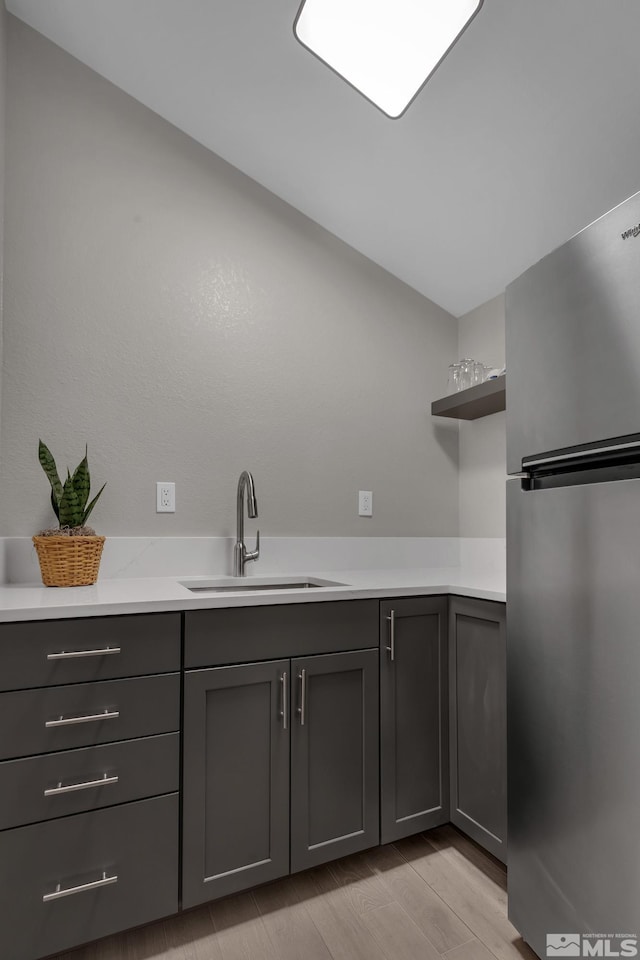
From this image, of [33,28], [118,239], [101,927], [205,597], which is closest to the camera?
[101,927]

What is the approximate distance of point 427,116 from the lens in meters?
1.73

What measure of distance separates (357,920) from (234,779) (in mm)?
480

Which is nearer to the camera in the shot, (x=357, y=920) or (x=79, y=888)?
(x=79, y=888)

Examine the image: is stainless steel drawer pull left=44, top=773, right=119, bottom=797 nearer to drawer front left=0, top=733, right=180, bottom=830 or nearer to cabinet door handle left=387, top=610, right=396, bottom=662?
drawer front left=0, top=733, right=180, bottom=830

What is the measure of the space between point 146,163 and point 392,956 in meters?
2.51

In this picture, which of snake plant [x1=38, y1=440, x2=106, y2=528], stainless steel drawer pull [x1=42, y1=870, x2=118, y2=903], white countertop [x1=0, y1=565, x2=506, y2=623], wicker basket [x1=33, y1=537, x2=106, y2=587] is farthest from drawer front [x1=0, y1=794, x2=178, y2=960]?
snake plant [x1=38, y1=440, x2=106, y2=528]

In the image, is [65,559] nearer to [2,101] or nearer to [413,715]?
[413,715]

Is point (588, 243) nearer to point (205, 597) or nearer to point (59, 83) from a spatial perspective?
point (205, 597)

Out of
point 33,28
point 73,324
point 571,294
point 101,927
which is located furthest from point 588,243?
point 33,28

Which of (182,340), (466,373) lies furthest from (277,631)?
(466,373)

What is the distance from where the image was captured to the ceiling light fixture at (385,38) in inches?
56.5

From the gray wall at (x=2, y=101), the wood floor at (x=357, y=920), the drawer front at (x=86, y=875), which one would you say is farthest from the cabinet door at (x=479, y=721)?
the gray wall at (x=2, y=101)

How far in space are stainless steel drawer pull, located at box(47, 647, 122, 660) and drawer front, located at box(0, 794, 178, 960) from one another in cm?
35

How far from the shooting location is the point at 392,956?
129cm
